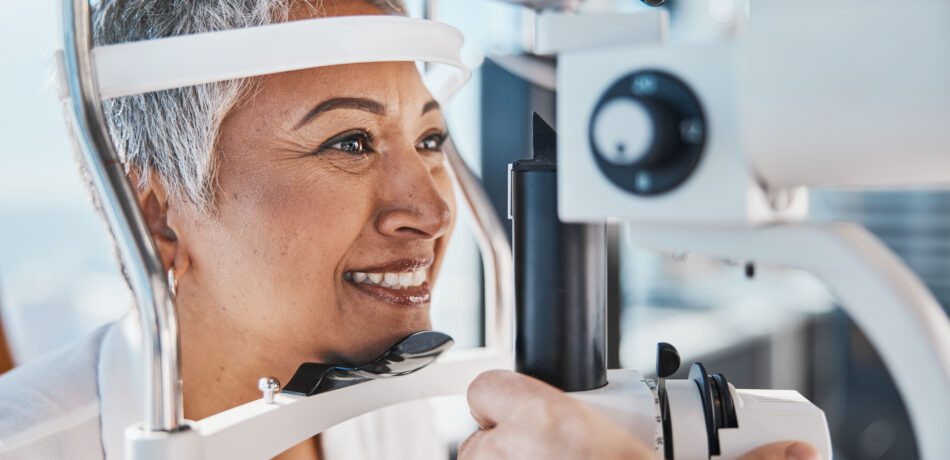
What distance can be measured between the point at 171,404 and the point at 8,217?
1580 millimetres

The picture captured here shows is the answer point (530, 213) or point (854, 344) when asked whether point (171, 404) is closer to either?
point (530, 213)

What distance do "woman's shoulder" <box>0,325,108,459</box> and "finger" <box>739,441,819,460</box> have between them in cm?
82

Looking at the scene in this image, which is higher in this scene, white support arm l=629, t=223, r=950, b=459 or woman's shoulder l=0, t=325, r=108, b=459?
white support arm l=629, t=223, r=950, b=459

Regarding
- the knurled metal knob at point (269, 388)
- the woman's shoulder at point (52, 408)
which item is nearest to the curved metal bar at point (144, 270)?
the knurled metal knob at point (269, 388)

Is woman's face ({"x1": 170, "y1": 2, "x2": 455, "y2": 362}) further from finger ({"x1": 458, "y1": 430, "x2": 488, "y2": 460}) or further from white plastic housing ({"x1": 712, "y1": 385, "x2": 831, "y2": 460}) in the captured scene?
white plastic housing ({"x1": 712, "y1": 385, "x2": 831, "y2": 460})

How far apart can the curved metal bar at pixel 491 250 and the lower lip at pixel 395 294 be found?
0.34 ft

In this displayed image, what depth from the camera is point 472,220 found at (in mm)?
1091

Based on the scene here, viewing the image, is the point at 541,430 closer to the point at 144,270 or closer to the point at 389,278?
the point at 144,270

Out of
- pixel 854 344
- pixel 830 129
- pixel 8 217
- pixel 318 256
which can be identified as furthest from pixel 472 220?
pixel 854 344

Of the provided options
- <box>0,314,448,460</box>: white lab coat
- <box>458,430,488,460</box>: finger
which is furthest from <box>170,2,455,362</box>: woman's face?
<box>458,430,488,460</box>: finger

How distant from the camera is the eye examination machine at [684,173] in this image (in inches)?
16.9

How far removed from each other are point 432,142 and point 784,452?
637 millimetres

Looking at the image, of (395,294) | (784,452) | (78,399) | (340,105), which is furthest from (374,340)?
(784,452)

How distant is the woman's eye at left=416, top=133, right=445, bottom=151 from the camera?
111 cm
